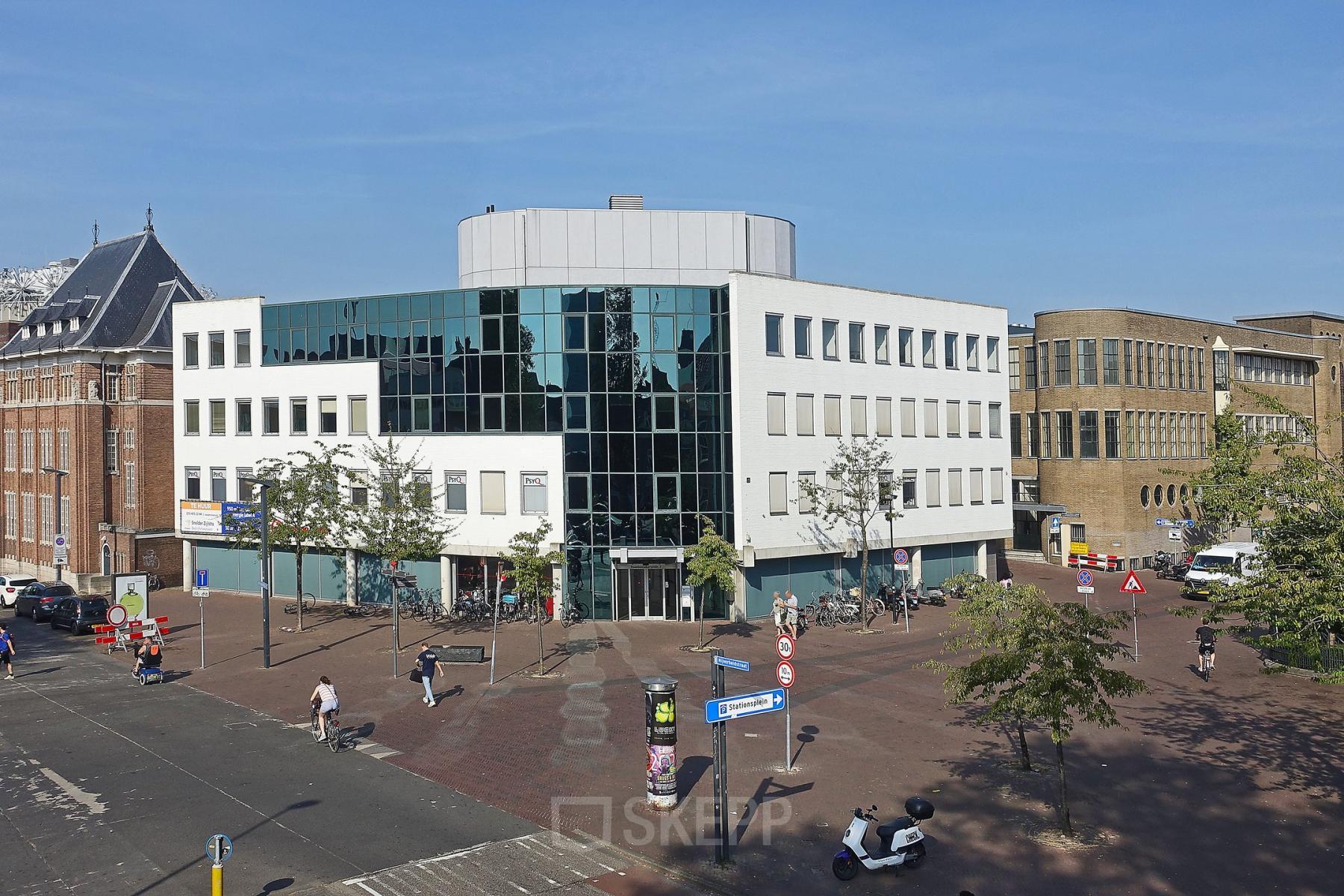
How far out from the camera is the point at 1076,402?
61.6 metres

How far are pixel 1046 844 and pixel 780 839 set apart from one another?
161 inches

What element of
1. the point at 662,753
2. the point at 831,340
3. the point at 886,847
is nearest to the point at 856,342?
the point at 831,340

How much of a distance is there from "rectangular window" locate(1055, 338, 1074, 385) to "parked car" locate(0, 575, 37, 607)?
5394cm

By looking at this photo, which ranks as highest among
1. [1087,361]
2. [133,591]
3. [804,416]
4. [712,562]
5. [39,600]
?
[1087,361]

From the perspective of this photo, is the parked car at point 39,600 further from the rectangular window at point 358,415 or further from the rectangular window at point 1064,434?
the rectangular window at point 1064,434

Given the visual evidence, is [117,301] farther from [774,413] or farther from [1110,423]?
[1110,423]

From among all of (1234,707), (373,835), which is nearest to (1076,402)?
(1234,707)

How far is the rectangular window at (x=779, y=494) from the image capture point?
4278cm

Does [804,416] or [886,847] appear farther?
[804,416]

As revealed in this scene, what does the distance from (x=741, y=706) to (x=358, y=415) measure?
3369 centimetres

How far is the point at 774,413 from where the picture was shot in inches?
1699

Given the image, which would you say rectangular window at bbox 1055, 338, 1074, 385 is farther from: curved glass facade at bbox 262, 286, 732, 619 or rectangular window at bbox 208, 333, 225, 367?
rectangular window at bbox 208, 333, 225, 367

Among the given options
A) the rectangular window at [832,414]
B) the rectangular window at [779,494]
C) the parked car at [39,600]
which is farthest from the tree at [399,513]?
the rectangular window at [832,414]

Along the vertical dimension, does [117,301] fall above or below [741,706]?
above
